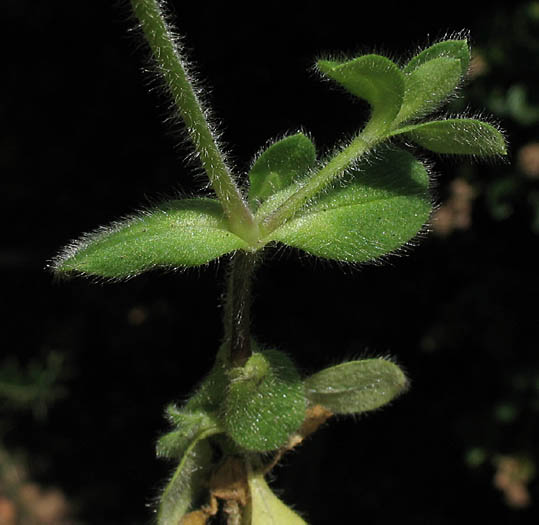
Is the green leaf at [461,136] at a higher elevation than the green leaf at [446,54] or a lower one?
lower

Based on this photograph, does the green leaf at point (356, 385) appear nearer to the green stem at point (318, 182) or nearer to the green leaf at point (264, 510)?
the green leaf at point (264, 510)

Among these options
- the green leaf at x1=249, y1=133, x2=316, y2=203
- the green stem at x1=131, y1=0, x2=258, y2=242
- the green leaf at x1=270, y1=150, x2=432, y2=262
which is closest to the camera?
the green stem at x1=131, y1=0, x2=258, y2=242

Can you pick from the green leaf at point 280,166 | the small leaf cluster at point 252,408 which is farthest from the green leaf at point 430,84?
the small leaf cluster at point 252,408

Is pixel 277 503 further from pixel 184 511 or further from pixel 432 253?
pixel 432 253

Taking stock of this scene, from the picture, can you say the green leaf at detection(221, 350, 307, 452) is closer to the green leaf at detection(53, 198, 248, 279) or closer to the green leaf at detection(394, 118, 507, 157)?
the green leaf at detection(53, 198, 248, 279)

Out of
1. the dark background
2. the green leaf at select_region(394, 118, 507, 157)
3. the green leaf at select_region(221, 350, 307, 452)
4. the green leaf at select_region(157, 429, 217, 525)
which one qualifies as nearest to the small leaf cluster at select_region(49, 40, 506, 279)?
the green leaf at select_region(394, 118, 507, 157)

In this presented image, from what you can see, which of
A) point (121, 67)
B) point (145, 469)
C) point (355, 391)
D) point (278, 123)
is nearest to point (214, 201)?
point (355, 391)
